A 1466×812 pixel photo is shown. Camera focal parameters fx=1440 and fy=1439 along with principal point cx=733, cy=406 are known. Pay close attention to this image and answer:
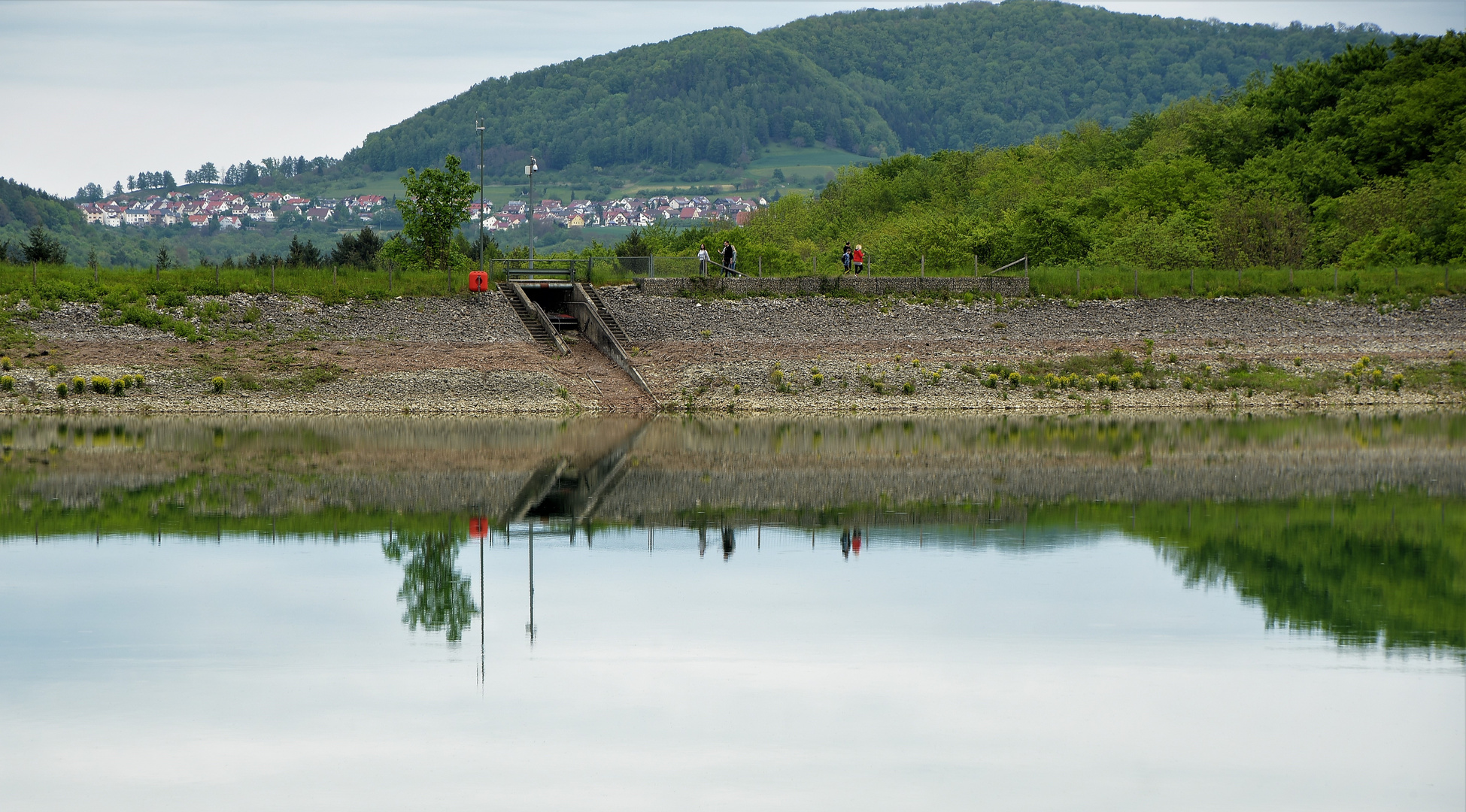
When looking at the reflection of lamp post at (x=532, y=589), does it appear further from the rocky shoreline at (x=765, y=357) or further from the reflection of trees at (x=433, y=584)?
the rocky shoreline at (x=765, y=357)

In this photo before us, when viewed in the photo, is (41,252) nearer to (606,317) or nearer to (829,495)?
(606,317)

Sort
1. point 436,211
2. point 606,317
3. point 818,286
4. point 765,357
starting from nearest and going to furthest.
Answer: point 765,357 < point 606,317 < point 818,286 < point 436,211

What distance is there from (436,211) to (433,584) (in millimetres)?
52115

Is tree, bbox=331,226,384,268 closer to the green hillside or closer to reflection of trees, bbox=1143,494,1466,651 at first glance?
the green hillside

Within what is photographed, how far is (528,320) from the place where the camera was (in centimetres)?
5681

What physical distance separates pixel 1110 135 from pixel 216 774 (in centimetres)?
12344

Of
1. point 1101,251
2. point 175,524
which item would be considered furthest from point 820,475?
point 1101,251

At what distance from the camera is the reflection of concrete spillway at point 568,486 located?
84.2 ft

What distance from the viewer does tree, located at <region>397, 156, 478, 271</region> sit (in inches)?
2702

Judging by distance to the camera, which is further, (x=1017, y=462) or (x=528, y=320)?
(x=528, y=320)

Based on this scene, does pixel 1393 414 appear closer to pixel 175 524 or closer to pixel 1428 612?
pixel 1428 612

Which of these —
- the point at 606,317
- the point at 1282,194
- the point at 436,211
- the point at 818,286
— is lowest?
the point at 606,317

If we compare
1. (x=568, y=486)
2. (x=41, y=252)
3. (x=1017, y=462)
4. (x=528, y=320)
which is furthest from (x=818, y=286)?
(x=41, y=252)

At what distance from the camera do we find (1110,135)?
126062 mm
